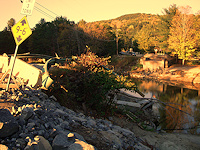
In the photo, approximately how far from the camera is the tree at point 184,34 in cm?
3572

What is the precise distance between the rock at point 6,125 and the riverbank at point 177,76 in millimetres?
29297

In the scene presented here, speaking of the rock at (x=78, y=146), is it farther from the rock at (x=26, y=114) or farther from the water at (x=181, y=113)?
the water at (x=181, y=113)

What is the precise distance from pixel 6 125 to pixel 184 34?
128 feet

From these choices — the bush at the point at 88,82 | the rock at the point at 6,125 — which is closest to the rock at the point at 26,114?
the rock at the point at 6,125

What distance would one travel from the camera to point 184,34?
36438 mm

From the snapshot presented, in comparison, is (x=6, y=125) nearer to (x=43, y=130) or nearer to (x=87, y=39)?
(x=43, y=130)

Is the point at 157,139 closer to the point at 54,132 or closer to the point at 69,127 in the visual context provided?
the point at 69,127

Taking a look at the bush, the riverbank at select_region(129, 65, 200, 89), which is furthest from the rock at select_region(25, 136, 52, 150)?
the riverbank at select_region(129, 65, 200, 89)

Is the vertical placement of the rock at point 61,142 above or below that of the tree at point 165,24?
below

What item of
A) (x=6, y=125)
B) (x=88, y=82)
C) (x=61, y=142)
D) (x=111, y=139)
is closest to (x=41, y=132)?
(x=61, y=142)

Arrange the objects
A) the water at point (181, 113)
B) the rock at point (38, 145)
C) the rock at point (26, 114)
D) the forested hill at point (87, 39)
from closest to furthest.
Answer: the rock at point (38, 145) < the rock at point (26, 114) < the water at point (181, 113) < the forested hill at point (87, 39)

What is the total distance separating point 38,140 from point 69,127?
1444mm

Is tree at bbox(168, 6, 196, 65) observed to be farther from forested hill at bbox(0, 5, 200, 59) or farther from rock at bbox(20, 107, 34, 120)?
rock at bbox(20, 107, 34, 120)

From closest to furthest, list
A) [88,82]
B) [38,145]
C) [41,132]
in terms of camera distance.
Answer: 1. [38,145]
2. [41,132]
3. [88,82]
